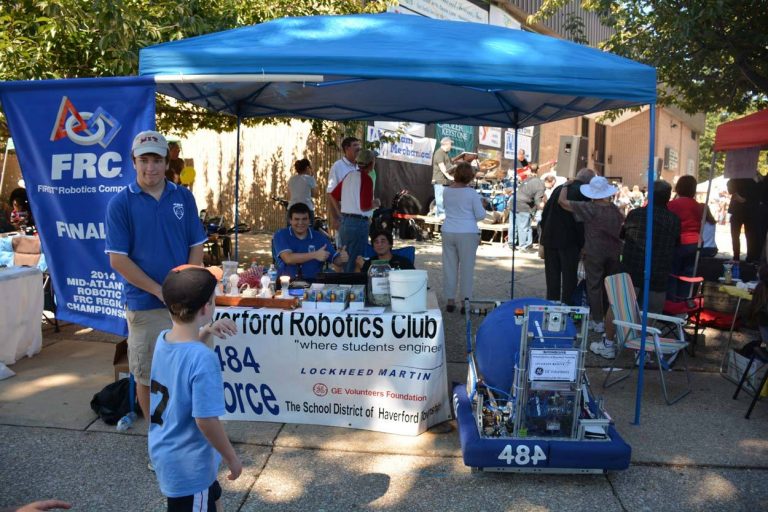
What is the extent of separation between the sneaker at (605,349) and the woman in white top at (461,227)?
68.1 inches

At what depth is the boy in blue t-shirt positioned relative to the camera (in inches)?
89.7

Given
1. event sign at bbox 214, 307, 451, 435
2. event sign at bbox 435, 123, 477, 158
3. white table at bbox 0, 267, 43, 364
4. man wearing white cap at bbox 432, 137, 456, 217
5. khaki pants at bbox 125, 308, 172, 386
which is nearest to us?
khaki pants at bbox 125, 308, 172, 386

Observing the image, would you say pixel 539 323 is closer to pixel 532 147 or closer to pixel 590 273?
Answer: pixel 590 273

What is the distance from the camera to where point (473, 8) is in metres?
18.6

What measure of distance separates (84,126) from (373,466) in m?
2.83

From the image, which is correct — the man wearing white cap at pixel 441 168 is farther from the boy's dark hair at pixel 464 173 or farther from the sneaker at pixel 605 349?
the sneaker at pixel 605 349

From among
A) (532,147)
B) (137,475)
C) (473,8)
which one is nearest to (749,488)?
(137,475)

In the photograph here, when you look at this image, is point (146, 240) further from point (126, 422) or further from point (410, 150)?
point (410, 150)

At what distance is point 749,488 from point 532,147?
20.4 m

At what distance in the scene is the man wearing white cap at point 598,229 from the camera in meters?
6.70

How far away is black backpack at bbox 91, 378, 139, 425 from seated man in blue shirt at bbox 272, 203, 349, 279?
1766 millimetres

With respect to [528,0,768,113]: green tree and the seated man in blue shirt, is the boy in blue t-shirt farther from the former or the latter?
[528,0,768,113]: green tree

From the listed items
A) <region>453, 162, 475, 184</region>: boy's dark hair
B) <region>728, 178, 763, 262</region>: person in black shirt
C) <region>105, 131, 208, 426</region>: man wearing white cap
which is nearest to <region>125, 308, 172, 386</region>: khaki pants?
<region>105, 131, 208, 426</region>: man wearing white cap

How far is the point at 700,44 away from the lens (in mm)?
9734
